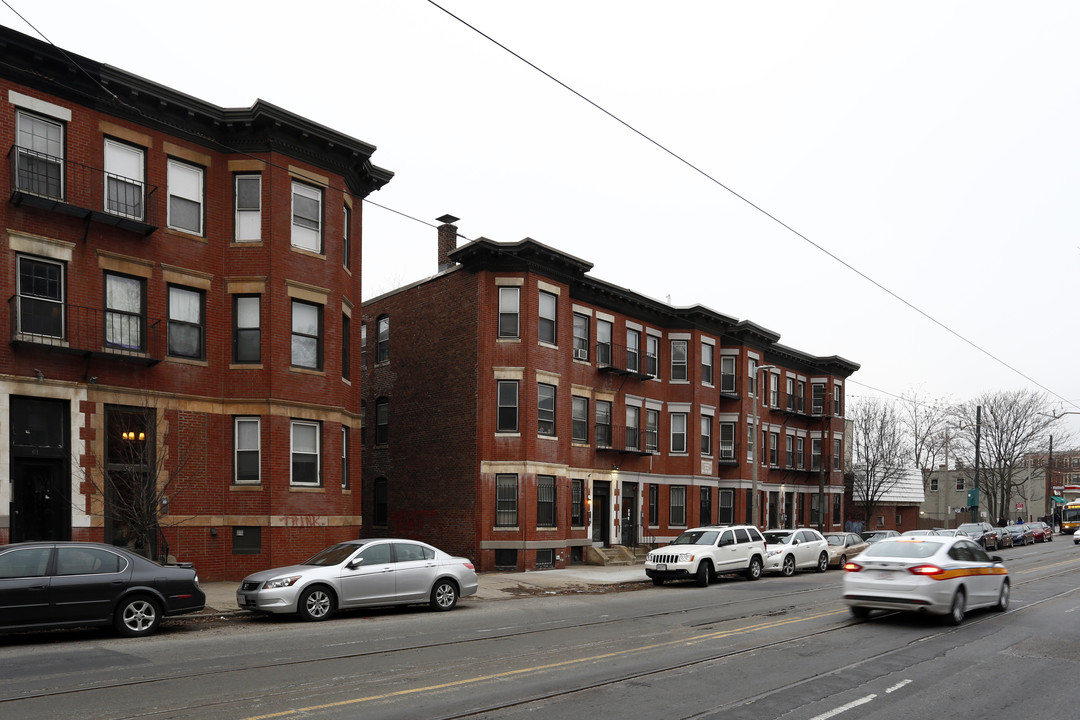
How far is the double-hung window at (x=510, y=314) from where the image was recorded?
29.3 m

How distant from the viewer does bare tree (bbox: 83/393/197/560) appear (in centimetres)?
1873

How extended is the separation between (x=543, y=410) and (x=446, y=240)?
337 inches

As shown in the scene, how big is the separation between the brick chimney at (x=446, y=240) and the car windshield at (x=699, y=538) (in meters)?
14.7

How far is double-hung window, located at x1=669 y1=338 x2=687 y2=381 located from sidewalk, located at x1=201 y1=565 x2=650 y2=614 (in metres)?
10.3

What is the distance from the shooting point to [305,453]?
22.1 m

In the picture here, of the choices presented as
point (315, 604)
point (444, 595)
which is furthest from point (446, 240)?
point (315, 604)

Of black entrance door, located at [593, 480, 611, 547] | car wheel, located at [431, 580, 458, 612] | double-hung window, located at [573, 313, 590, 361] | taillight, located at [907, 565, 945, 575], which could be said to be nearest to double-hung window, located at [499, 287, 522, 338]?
double-hung window, located at [573, 313, 590, 361]

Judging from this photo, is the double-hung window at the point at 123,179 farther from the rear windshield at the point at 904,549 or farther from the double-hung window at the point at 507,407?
the rear windshield at the point at 904,549

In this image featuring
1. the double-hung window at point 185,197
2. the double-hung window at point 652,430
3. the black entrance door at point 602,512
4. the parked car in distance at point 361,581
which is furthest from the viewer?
the double-hung window at point 652,430

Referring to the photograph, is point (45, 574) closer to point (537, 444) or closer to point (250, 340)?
point (250, 340)

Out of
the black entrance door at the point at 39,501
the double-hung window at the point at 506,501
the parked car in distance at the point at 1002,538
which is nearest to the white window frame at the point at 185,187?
the black entrance door at the point at 39,501

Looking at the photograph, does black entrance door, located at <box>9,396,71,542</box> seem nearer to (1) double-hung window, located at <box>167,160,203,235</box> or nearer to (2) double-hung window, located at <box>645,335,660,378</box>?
(1) double-hung window, located at <box>167,160,203,235</box>

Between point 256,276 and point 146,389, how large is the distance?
3.85 metres

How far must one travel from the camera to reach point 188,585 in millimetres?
13867
